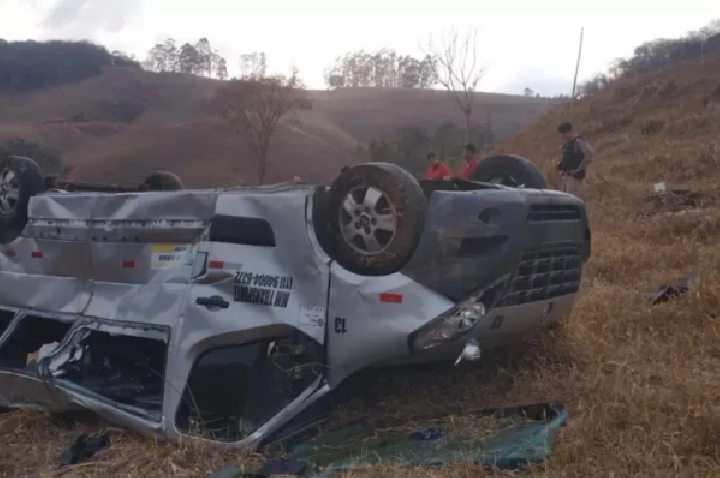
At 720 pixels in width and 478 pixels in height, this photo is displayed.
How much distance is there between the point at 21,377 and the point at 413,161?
89.7 ft

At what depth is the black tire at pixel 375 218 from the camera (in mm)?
3627

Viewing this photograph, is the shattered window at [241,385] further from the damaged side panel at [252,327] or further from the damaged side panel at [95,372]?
the damaged side panel at [95,372]

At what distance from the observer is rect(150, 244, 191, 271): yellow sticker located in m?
4.30

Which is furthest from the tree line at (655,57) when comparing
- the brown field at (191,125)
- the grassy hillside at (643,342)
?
the grassy hillside at (643,342)

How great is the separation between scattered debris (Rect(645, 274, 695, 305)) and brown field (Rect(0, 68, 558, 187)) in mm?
31646

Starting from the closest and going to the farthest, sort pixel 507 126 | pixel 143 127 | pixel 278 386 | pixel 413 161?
pixel 278 386 < pixel 413 161 < pixel 143 127 < pixel 507 126

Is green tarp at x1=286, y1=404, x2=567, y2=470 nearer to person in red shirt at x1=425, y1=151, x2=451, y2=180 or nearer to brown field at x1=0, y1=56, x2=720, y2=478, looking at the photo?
brown field at x1=0, y1=56, x2=720, y2=478

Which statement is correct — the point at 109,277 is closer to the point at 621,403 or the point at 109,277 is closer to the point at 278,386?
the point at 278,386

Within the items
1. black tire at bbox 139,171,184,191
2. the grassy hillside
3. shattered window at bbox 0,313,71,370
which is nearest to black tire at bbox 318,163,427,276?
the grassy hillside

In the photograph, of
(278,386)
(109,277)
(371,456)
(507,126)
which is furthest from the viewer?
(507,126)

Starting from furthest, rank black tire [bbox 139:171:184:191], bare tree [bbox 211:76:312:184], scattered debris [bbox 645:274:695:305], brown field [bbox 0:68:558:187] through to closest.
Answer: brown field [bbox 0:68:558:187]
bare tree [bbox 211:76:312:184]
black tire [bbox 139:171:184:191]
scattered debris [bbox 645:274:695:305]

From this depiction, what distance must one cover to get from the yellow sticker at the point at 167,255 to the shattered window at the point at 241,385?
2.06 feet

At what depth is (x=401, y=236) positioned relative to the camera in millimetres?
3637

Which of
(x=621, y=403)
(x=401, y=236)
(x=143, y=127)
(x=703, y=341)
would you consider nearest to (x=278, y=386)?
(x=401, y=236)
